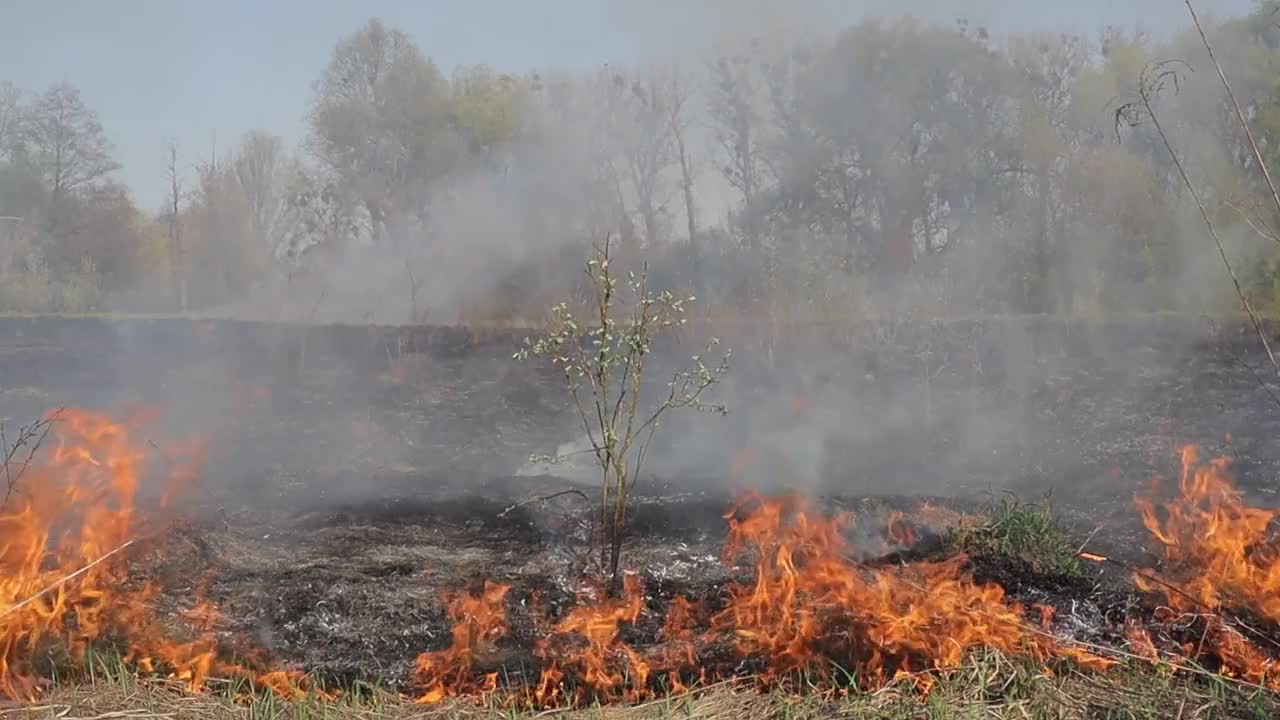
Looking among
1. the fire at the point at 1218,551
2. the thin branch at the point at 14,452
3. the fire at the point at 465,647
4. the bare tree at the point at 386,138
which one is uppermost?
the bare tree at the point at 386,138

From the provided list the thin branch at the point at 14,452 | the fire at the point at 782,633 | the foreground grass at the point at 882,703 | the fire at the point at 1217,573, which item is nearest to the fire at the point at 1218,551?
the fire at the point at 1217,573

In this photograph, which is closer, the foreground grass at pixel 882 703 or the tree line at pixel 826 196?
the foreground grass at pixel 882 703

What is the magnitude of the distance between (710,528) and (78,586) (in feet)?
14.7

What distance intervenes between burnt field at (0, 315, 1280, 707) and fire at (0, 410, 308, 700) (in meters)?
0.03

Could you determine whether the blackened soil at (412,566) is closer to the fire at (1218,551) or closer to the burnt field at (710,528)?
the burnt field at (710,528)

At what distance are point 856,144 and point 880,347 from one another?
133 inches

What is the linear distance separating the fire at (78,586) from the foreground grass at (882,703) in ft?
1.23

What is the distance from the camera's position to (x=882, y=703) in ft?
11.1

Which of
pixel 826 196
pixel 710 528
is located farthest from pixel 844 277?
pixel 710 528

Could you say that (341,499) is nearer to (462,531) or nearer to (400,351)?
(462,531)

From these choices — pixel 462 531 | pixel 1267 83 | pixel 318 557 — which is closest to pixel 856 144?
pixel 1267 83

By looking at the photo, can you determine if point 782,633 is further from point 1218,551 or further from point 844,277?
point 844,277

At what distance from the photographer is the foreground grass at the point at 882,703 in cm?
328

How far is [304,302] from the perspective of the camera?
683 inches
